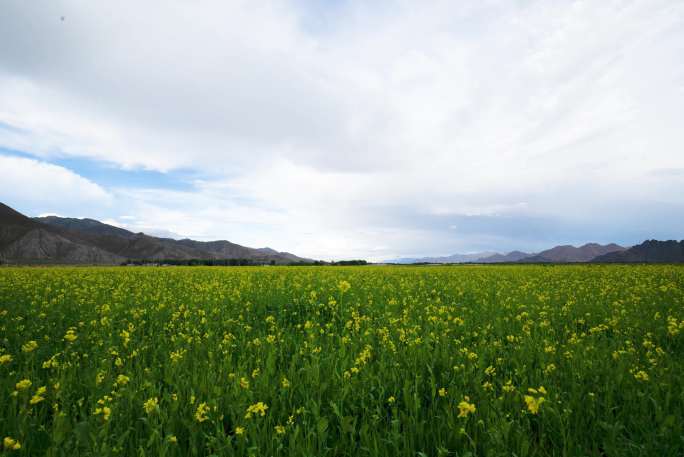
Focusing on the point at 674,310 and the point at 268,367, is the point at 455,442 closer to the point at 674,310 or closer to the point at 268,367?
the point at 268,367

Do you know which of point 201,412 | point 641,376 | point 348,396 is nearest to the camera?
point 201,412

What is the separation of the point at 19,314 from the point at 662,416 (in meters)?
12.8

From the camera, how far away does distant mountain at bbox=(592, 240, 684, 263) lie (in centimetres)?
14150

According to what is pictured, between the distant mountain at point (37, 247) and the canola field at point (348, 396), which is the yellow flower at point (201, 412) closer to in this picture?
the canola field at point (348, 396)

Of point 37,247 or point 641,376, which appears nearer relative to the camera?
point 641,376

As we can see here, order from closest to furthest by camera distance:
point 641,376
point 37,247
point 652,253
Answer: point 641,376, point 37,247, point 652,253

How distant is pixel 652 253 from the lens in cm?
14888

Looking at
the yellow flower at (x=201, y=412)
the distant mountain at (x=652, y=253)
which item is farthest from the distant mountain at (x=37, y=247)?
the distant mountain at (x=652, y=253)

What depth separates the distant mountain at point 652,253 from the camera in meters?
142

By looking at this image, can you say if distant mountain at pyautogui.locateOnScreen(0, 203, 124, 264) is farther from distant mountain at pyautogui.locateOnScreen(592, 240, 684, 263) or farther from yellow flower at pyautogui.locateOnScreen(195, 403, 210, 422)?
distant mountain at pyautogui.locateOnScreen(592, 240, 684, 263)

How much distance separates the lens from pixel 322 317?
320 inches

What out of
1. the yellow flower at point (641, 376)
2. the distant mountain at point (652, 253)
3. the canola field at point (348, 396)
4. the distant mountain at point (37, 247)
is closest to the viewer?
the canola field at point (348, 396)

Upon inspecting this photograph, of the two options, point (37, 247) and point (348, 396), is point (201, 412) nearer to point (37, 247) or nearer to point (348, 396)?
point (348, 396)

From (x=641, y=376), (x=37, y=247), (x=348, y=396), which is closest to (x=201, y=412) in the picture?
(x=348, y=396)
